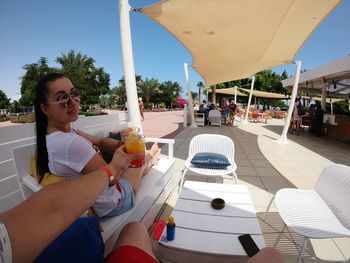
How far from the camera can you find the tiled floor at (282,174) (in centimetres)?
210

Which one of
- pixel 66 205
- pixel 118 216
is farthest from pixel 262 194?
pixel 66 205

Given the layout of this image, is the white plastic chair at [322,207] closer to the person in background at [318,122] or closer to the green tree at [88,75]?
the person in background at [318,122]

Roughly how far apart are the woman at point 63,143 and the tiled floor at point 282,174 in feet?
4.07

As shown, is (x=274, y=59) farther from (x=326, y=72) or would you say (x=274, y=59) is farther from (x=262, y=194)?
(x=262, y=194)

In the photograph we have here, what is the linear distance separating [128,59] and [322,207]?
3.29 metres

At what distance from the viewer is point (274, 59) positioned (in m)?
7.50

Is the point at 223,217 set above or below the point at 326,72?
below

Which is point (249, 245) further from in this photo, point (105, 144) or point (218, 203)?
point (105, 144)

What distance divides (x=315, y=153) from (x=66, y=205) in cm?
685

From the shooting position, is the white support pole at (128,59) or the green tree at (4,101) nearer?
the white support pole at (128,59)

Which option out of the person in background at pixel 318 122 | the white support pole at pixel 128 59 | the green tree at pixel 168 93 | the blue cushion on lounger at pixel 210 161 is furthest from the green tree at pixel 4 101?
the blue cushion on lounger at pixel 210 161

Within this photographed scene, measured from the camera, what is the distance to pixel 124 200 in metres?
1.68

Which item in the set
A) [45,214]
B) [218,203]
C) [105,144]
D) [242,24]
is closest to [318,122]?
[242,24]

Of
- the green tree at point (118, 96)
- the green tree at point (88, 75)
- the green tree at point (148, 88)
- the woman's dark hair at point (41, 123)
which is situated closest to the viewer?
the woman's dark hair at point (41, 123)
